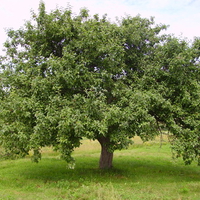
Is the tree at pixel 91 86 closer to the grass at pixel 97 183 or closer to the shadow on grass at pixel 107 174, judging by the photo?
the grass at pixel 97 183

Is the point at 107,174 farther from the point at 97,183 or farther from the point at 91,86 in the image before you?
the point at 91,86

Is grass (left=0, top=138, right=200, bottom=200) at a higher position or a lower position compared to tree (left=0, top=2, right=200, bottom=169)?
lower

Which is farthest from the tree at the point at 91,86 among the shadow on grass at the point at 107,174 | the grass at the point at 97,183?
the shadow on grass at the point at 107,174

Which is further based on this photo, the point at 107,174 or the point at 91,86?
the point at 107,174

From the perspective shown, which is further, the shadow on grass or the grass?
the shadow on grass

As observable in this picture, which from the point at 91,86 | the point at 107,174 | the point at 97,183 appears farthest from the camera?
the point at 107,174

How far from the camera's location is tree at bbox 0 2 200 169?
11.2 metres

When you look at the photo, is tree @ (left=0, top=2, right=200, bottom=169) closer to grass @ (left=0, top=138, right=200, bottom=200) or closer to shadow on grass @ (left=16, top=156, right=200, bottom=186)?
grass @ (left=0, top=138, right=200, bottom=200)

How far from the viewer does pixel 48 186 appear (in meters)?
12.9

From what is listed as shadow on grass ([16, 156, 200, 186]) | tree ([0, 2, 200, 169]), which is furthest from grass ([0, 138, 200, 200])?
tree ([0, 2, 200, 169])

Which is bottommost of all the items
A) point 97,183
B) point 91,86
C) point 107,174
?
point 97,183

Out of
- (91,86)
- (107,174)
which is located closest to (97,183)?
(107,174)

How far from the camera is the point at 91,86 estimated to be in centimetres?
1141

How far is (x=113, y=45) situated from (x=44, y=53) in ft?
15.0
